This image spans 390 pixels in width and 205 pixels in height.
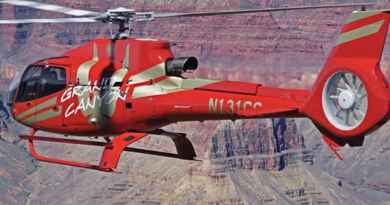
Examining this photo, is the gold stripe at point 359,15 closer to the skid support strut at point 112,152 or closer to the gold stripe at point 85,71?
the skid support strut at point 112,152

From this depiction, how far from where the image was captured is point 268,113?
3866 cm

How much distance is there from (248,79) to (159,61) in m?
126

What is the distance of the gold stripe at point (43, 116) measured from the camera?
4550 centimetres

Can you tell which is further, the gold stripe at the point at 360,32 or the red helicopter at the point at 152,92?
the red helicopter at the point at 152,92

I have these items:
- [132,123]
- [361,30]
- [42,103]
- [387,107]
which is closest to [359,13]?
[361,30]

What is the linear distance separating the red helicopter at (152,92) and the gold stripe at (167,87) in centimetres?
3

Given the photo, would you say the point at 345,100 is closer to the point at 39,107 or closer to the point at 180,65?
the point at 180,65

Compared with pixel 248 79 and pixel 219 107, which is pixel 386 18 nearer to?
pixel 219 107

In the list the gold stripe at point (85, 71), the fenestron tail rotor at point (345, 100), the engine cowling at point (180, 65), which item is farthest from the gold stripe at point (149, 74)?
the fenestron tail rotor at point (345, 100)

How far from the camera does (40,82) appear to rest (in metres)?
46.1

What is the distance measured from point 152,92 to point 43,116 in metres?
4.87

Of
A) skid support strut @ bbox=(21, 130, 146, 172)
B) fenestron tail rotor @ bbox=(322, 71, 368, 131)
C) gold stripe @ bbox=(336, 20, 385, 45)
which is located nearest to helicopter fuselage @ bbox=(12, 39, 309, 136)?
skid support strut @ bbox=(21, 130, 146, 172)

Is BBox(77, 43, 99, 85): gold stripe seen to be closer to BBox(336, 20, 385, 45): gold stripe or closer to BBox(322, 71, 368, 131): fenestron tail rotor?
BBox(322, 71, 368, 131): fenestron tail rotor

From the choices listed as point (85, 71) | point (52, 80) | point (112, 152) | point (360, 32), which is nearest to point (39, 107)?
point (52, 80)
